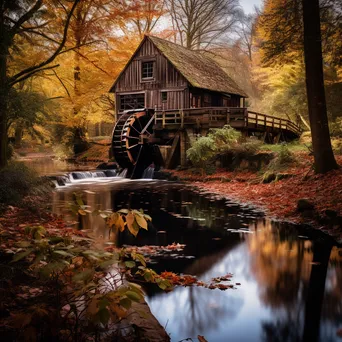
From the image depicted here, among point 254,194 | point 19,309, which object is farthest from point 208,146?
point 19,309

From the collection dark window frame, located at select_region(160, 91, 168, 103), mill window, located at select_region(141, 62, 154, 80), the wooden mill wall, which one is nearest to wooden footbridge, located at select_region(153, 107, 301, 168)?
the wooden mill wall

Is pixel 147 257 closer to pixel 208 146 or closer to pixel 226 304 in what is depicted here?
pixel 226 304

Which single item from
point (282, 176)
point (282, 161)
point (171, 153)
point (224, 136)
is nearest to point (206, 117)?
point (224, 136)

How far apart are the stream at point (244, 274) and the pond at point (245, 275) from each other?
0.04 ft

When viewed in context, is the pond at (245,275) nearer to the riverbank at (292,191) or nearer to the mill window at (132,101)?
the riverbank at (292,191)

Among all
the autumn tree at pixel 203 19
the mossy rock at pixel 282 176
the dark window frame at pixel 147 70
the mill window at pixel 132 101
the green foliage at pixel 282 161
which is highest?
the autumn tree at pixel 203 19

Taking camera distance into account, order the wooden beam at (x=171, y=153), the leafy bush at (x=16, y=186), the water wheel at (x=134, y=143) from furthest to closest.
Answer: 1. the water wheel at (x=134, y=143)
2. the wooden beam at (x=171, y=153)
3. the leafy bush at (x=16, y=186)

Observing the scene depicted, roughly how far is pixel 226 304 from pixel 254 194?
31.6 feet

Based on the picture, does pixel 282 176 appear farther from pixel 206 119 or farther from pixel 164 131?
pixel 164 131

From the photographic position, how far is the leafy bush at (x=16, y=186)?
9352mm

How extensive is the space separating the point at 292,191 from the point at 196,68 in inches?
710

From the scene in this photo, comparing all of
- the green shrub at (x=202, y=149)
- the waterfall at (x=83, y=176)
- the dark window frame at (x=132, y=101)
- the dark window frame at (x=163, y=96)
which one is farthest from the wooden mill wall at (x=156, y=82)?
the green shrub at (x=202, y=149)

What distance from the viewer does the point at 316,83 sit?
12.6m

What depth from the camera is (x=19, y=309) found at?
3793 mm
